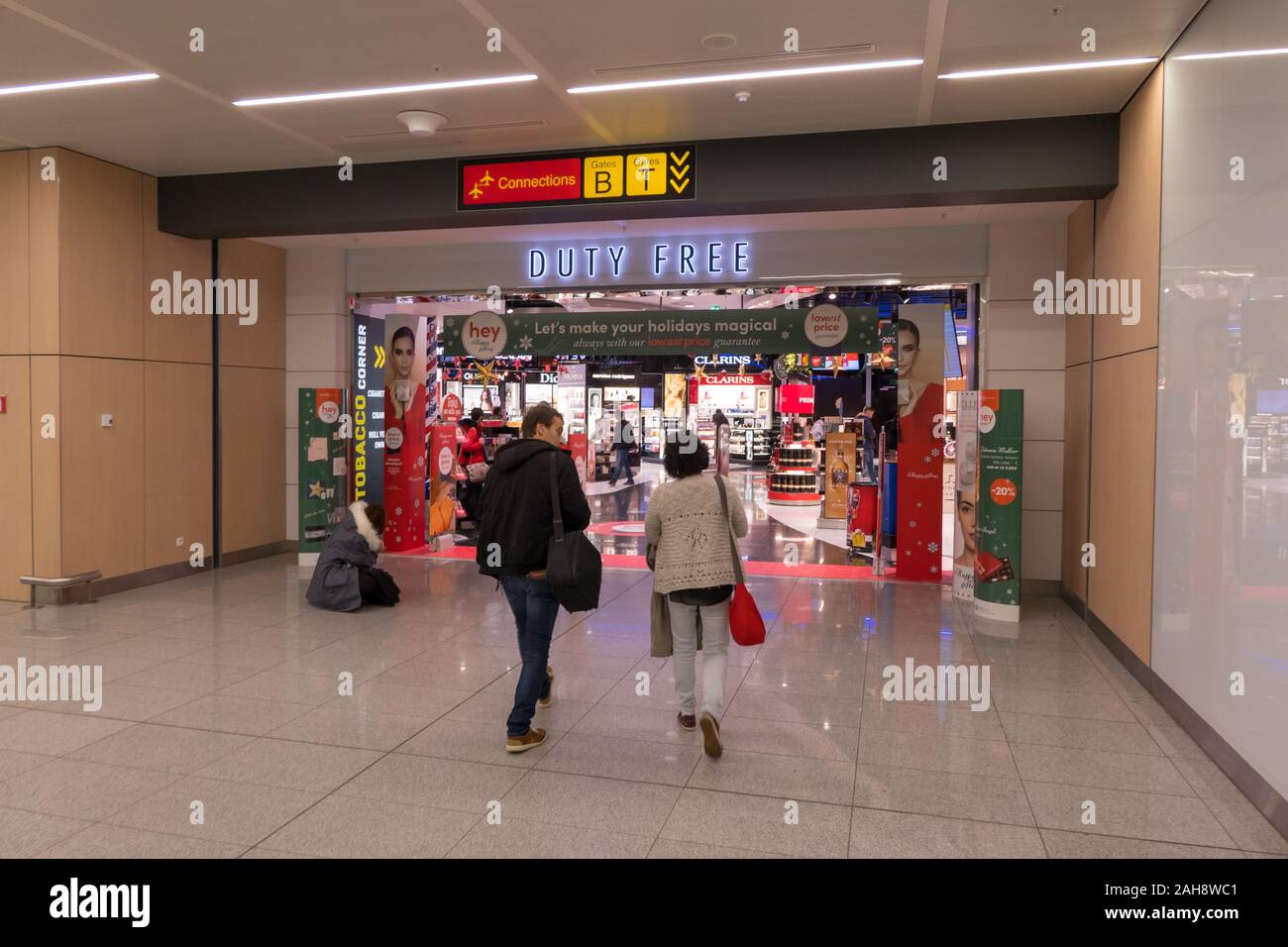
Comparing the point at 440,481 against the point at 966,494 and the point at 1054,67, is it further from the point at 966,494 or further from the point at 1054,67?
the point at 1054,67

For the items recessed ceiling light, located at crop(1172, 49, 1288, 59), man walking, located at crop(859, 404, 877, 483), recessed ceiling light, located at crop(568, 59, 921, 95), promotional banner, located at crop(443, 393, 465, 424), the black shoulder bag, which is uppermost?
recessed ceiling light, located at crop(568, 59, 921, 95)

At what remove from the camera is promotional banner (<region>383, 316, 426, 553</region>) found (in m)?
10.4

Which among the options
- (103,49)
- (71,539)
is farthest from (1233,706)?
(71,539)

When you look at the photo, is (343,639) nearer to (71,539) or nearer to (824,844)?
(71,539)

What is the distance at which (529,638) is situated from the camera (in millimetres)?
4191

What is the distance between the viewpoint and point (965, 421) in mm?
7738

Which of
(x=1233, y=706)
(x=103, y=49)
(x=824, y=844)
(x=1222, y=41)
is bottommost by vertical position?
(x=824, y=844)

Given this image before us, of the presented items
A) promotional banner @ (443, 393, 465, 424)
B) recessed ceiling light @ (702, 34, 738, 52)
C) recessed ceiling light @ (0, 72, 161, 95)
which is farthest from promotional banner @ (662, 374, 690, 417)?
recessed ceiling light @ (702, 34, 738, 52)

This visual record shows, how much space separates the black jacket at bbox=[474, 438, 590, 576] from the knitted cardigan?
0.38 m

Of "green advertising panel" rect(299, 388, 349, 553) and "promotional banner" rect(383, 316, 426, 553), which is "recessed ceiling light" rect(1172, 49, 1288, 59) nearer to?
"green advertising panel" rect(299, 388, 349, 553)

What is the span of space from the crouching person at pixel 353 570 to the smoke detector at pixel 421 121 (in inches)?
115

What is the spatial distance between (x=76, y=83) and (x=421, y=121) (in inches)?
85.3

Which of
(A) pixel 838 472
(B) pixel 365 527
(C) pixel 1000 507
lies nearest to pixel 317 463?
(B) pixel 365 527

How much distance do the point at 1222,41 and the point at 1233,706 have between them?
9.99 ft
